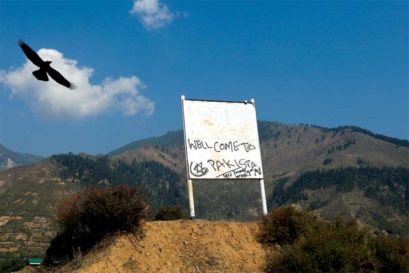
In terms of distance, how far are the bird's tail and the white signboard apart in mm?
14329

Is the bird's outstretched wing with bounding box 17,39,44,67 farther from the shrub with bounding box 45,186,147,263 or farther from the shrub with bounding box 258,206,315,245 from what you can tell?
the shrub with bounding box 258,206,315,245

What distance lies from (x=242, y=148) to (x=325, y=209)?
11969 centimetres

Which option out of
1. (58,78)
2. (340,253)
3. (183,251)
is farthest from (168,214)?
(58,78)

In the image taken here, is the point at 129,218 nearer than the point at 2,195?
Yes

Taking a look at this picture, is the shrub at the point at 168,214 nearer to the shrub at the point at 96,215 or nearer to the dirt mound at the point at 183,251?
the dirt mound at the point at 183,251

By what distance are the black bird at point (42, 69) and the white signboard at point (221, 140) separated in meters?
14.2

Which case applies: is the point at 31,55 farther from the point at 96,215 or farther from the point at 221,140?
the point at 221,140

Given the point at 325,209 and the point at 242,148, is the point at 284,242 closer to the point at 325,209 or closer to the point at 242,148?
the point at 242,148

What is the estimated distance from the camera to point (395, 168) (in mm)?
199875

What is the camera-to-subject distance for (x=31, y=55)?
8.03 metres

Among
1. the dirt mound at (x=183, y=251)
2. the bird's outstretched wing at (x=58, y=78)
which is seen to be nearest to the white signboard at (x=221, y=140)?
the dirt mound at (x=183, y=251)

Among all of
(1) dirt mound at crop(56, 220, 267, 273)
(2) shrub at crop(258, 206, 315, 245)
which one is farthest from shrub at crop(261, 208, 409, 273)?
(1) dirt mound at crop(56, 220, 267, 273)

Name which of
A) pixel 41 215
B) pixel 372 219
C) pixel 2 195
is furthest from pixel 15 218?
pixel 372 219

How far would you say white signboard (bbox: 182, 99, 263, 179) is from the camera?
74.4ft
